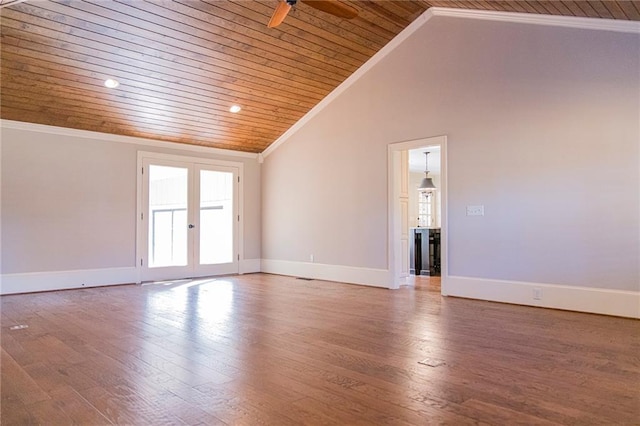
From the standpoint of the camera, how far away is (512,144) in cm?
504

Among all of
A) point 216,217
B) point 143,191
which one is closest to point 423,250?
point 216,217

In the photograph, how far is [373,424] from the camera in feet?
6.43

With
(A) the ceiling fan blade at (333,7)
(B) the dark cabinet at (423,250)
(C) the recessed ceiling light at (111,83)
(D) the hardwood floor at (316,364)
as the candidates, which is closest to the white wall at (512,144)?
(D) the hardwood floor at (316,364)

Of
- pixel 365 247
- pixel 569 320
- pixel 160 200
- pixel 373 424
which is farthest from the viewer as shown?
pixel 160 200

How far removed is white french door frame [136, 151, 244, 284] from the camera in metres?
6.94

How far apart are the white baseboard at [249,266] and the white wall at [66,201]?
207 cm

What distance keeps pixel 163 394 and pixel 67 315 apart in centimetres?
277

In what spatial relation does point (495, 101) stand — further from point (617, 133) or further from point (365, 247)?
point (365, 247)

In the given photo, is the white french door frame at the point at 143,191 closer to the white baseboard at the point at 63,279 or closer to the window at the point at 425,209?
the white baseboard at the point at 63,279

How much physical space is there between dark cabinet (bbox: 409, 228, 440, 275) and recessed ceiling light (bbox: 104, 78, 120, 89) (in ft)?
18.1

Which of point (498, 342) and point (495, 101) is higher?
point (495, 101)

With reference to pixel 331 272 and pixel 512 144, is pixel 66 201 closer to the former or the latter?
pixel 331 272

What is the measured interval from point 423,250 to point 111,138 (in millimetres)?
5764

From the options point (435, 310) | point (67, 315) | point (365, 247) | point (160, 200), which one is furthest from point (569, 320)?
point (160, 200)
